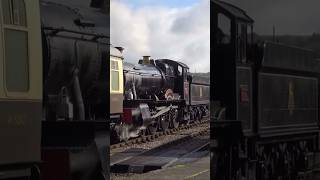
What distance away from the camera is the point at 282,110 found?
16.8 feet

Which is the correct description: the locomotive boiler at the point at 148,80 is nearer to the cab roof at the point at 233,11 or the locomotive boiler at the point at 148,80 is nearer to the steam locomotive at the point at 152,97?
the steam locomotive at the point at 152,97

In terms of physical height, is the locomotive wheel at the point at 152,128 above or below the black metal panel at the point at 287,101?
below

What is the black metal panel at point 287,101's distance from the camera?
4.88m

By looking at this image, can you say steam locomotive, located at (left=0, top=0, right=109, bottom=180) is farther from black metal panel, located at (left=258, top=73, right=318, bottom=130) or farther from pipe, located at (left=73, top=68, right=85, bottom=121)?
black metal panel, located at (left=258, top=73, right=318, bottom=130)

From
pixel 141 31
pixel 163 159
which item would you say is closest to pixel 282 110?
pixel 163 159

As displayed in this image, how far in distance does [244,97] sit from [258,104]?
20cm

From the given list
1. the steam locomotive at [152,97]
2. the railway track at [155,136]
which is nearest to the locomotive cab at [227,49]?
the steam locomotive at [152,97]

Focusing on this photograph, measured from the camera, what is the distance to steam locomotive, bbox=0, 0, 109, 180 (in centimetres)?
306

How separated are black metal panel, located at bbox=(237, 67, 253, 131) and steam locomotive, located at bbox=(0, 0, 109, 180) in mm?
1479

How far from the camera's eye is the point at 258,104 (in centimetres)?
480

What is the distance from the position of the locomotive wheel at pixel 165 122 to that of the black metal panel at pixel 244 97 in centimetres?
60

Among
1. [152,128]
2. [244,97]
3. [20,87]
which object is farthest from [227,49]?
[20,87]

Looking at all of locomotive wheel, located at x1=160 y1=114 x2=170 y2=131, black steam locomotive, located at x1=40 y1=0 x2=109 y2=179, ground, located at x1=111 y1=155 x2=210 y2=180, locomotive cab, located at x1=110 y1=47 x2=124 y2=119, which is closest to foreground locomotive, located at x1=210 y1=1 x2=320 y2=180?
ground, located at x1=111 y1=155 x2=210 y2=180

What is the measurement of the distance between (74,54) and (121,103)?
0.51m
